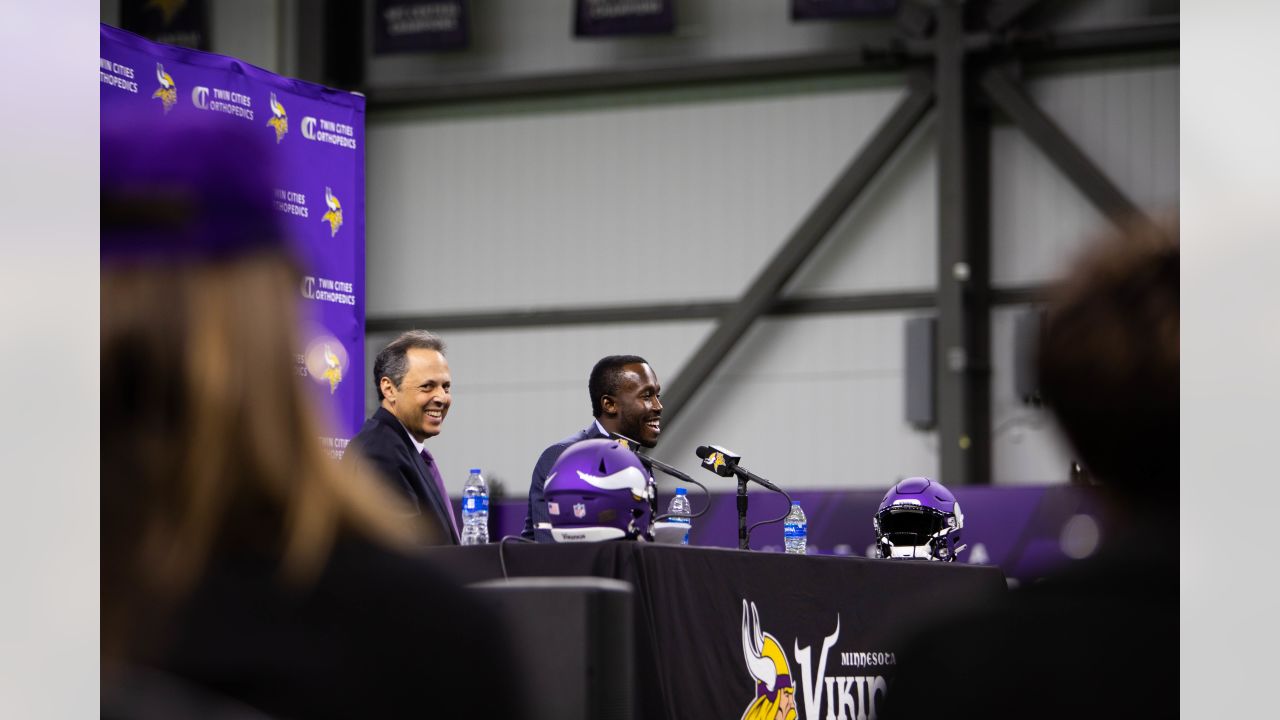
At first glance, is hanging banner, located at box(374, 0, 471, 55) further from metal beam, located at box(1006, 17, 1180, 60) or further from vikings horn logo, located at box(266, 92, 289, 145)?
vikings horn logo, located at box(266, 92, 289, 145)

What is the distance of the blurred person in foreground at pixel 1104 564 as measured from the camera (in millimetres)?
1471

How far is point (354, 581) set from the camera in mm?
1570

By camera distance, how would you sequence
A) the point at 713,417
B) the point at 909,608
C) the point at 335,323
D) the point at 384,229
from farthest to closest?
the point at 384,229, the point at 713,417, the point at 335,323, the point at 909,608

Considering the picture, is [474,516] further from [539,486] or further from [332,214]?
[332,214]

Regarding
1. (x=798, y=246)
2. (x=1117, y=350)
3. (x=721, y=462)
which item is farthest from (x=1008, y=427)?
(x=1117, y=350)

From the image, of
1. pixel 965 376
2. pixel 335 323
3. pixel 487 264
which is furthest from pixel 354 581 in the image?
pixel 487 264

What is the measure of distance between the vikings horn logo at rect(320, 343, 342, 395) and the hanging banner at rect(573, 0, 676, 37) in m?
11.1

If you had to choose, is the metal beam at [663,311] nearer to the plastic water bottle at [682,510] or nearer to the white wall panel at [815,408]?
the white wall panel at [815,408]

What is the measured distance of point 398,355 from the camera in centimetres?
609

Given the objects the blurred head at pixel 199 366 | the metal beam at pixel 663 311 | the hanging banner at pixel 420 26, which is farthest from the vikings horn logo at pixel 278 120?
the hanging banner at pixel 420 26

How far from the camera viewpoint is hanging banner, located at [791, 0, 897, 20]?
16109mm

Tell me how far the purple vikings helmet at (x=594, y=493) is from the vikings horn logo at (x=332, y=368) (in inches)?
106
